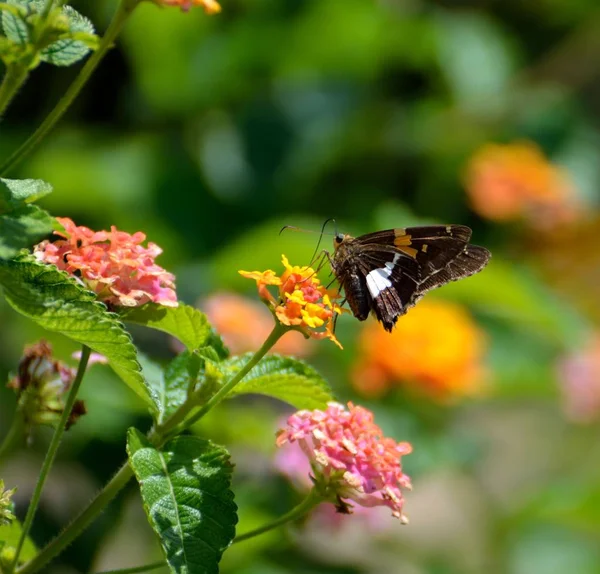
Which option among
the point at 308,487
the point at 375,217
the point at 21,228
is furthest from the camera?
the point at 375,217

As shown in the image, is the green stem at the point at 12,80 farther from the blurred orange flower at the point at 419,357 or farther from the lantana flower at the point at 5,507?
the blurred orange flower at the point at 419,357

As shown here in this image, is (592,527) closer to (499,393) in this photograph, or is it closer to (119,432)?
(499,393)

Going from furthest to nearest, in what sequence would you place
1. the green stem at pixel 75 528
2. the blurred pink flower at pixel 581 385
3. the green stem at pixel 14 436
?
the blurred pink flower at pixel 581 385 → the green stem at pixel 14 436 → the green stem at pixel 75 528

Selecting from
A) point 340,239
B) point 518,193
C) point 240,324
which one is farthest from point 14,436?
point 518,193

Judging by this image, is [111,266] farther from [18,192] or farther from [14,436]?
[14,436]

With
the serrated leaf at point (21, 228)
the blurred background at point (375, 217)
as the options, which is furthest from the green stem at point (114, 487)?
the blurred background at point (375, 217)

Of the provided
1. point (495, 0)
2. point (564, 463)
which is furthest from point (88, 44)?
point (495, 0)

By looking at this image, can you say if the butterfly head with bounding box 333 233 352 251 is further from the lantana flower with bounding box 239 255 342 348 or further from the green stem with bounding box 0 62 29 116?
the green stem with bounding box 0 62 29 116
